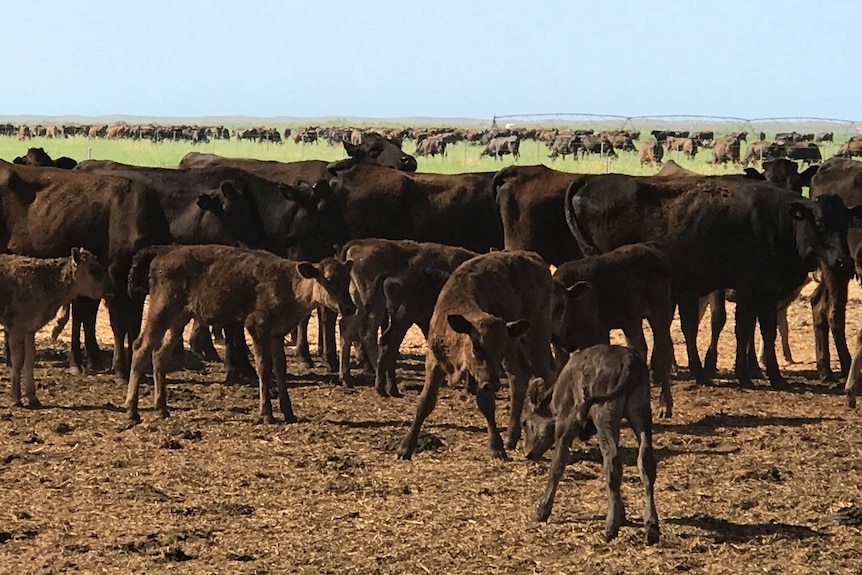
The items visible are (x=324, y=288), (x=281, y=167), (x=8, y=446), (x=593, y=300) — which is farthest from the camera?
(x=281, y=167)

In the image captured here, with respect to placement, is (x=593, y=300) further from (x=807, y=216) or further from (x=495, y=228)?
(x=495, y=228)

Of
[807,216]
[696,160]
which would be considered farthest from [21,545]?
[696,160]

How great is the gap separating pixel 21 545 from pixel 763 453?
5380 millimetres

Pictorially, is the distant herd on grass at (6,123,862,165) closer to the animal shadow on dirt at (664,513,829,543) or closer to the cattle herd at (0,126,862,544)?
the cattle herd at (0,126,862,544)

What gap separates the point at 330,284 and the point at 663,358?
2.93 metres

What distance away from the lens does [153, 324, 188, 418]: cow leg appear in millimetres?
11945

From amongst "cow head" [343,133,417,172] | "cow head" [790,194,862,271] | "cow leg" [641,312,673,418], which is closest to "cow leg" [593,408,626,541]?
"cow leg" [641,312,673,418]

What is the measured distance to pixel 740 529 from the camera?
8.27 m

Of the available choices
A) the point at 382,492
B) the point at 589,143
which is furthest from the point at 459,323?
the point at 589,143

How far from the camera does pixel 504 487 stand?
9.27m

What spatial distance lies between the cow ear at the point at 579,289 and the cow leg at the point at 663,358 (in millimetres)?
1050

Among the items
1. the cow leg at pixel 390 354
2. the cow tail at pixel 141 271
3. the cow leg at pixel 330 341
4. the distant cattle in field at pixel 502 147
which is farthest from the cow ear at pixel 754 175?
the distant cattle in field at pixel 502 147

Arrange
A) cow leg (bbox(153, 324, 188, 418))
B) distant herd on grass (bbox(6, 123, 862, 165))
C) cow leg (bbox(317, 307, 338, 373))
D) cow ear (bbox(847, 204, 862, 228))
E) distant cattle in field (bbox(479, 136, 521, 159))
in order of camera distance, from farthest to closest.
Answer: distant cattle in field (bbox(479, 136, 521, 159))
distant herd on grass (bbox(6, 123, 862, 165))
cow leg (bbox(317, 307, 338, 373))
cow ear (bbox(847, 204, 862, 228))
cow leg (bbox(153, 324, 188, 418))

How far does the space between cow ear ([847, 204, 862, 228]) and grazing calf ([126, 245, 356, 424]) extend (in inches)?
224
